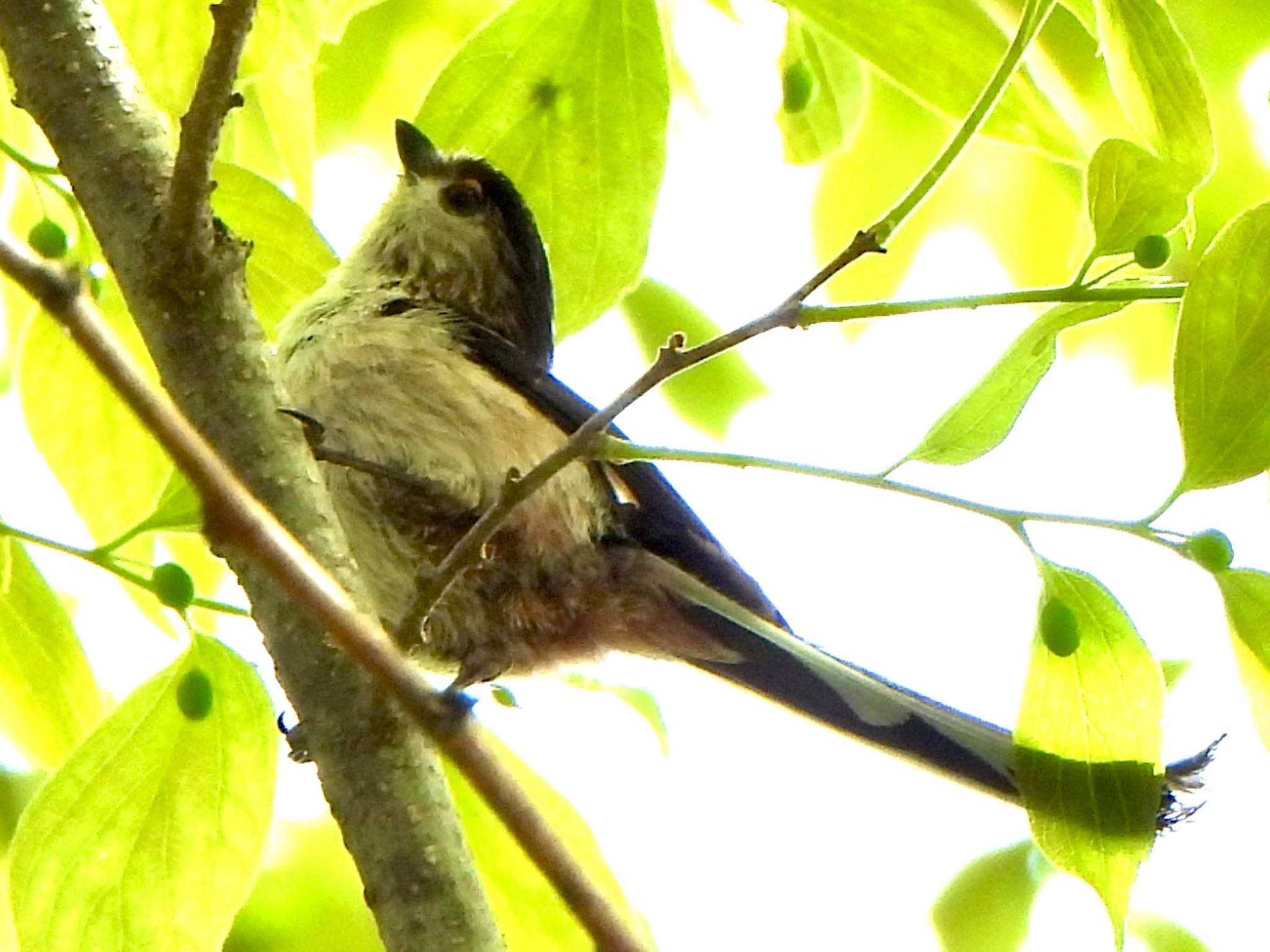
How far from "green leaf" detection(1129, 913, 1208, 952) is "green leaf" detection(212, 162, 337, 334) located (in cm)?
133

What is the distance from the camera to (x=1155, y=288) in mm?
1085

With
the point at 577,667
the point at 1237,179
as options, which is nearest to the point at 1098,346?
the point at 1237,179

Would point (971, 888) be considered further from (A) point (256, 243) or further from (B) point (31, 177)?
(B) point (31, 177)

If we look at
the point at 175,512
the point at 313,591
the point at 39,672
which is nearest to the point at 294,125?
the point at 175,512

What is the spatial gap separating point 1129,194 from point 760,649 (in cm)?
73

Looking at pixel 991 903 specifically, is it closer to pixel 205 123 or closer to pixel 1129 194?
pixel 1129 194

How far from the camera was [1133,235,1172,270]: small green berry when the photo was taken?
1.13 metres

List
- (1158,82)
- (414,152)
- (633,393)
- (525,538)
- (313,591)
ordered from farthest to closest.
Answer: (414,152), (525,538), (1158,82), (633,393), (313,591)

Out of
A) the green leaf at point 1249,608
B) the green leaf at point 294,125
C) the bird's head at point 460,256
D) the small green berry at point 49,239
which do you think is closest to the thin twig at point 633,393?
the green leaf at point 1249,608

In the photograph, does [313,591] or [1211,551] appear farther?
[1211,551]

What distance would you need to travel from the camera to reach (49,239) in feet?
4.18

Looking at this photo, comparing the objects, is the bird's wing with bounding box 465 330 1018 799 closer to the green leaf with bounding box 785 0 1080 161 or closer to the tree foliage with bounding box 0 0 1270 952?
the tree foliage with bounding box 0 0 1270 952

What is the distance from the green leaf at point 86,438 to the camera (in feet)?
4.64

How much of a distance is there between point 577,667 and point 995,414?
79 cm
